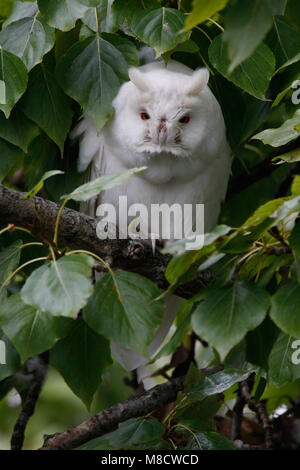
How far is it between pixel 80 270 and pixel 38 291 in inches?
→ 5.1

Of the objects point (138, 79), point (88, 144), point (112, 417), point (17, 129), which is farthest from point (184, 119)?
point (112, 417)

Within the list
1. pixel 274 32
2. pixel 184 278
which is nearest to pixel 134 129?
pixel 274 32

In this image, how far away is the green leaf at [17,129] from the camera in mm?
2711

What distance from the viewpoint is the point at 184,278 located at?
1.98m

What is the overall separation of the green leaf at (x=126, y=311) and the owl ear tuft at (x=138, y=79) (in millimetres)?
1211

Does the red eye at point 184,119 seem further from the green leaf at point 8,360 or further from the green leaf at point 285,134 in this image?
the green leaf at point 8,360

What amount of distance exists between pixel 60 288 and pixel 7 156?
3.85 feet

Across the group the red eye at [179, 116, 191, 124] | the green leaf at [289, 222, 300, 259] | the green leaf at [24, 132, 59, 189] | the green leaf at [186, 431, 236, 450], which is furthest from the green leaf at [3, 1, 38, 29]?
the green leaf at [186, 431, 236, 450]

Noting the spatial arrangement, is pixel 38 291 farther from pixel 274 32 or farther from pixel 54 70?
pixel 274 32

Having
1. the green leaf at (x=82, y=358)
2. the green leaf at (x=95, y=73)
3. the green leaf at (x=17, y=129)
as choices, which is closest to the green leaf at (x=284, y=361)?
the green leaf at (x=82, y=358)

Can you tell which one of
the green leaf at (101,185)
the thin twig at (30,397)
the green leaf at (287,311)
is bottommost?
the thin twig at (30,397)

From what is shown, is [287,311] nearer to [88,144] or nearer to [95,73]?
[95,73]

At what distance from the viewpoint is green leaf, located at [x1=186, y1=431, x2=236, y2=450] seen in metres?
2.18

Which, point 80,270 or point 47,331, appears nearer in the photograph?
point 80,270
